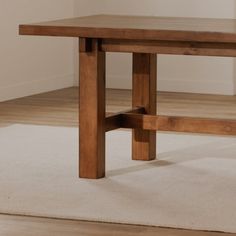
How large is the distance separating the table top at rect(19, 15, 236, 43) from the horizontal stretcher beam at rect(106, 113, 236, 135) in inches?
14.5

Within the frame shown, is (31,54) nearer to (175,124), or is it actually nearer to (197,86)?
(197,86)

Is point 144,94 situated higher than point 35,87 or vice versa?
point 144,94

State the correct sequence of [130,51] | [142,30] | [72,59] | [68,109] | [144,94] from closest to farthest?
[142,30] < [130,51] < [144,94] < [68,109] < [72,59]

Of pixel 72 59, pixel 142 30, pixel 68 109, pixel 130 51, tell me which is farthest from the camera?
pixel 72 59

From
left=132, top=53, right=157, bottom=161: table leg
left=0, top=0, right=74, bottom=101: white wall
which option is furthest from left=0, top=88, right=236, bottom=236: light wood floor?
left=132, top=53, right=157, bottom=161: table leg

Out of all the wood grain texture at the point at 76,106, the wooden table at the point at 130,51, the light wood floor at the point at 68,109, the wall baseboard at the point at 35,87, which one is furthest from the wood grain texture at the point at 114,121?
the wall baseboard at the point at 35,87

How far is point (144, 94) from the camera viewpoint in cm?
360

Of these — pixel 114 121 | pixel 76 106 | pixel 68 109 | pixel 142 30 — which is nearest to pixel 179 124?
pixel 114 121

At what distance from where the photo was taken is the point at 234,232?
2.52m

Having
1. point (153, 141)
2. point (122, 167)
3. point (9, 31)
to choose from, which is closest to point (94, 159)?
point (122, 167)

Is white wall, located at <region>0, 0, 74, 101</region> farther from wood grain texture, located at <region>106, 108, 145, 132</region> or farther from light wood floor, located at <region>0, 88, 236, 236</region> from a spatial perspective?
wood grain texture, located at <region>106, 108, 145, 132</region>

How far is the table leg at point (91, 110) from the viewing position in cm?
320

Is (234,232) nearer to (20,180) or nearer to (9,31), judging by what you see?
(20,180)

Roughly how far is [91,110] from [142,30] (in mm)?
402
